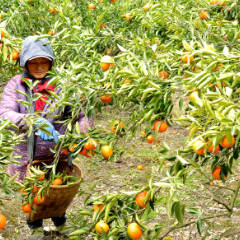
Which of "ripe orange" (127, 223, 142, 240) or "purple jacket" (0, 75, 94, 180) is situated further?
"purple jacket" (0, 75, 94, 180)

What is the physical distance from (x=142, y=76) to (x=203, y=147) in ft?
1.81

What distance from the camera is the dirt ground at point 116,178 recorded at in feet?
10.9

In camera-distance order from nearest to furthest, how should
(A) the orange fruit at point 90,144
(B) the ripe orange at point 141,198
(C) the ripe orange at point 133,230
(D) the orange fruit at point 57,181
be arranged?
(B) the ripe orange at point 141,198
(C) the ripe orange at point 133,230
(A) the orange fruit at point 90,144
(D) the orange fruit at point 57,181

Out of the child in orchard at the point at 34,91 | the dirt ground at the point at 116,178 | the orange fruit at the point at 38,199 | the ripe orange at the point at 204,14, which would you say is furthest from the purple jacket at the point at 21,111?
the ripe orange at the point at 204,14

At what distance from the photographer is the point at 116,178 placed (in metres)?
4.67

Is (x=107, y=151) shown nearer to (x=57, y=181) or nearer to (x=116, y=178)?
(x=57, y=181)

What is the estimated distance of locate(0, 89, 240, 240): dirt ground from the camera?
3314 millimetres

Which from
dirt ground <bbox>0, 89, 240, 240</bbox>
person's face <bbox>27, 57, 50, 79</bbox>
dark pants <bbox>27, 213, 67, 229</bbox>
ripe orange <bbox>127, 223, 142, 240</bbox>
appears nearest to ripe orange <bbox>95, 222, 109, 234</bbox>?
ripe orange <bbox>127, 223, 142, 240</bbox>

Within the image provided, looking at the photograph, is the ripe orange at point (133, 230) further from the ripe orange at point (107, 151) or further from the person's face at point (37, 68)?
the person's face at point (37, 68)

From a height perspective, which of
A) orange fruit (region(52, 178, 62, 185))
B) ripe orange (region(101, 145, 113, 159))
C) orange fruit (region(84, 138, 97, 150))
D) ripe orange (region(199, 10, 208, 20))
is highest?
ripe orange (region(199, 10, 208, 20))

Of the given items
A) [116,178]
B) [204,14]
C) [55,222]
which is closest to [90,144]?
[55,222]

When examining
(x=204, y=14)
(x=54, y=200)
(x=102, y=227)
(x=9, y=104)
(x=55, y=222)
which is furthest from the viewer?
(x=55, y=222)

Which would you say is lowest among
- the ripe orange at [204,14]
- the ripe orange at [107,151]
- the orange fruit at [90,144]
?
the ripe orange at [107,151]

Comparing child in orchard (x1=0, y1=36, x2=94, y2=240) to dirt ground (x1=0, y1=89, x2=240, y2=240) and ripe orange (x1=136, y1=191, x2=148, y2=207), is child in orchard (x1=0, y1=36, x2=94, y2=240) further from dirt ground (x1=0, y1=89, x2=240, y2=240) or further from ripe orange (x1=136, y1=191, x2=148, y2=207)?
ripe orange (x1=136, y1=191, x2=148, y2=207)
